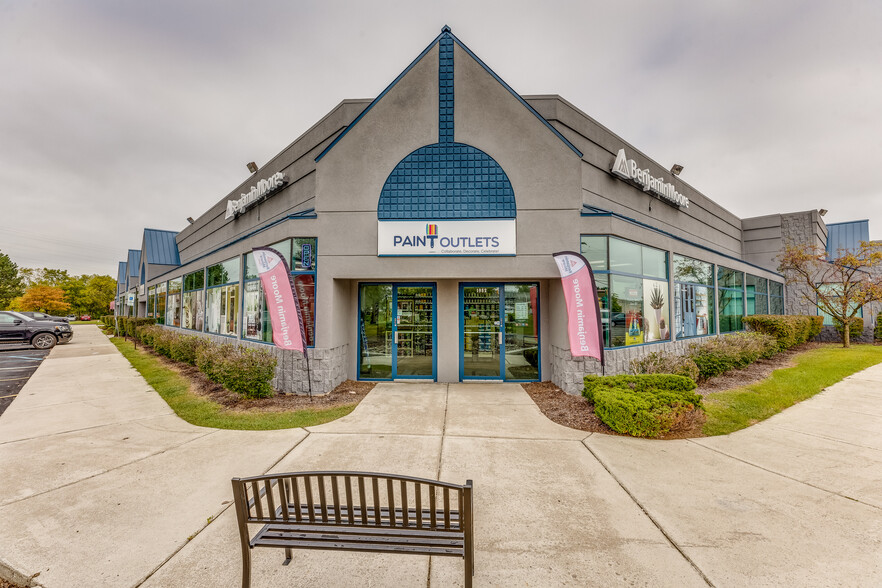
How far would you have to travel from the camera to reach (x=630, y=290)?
9156 mm

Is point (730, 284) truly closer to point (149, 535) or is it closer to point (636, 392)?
point (636, 392)

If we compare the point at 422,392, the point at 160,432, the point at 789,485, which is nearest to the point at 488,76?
the point at 422,392

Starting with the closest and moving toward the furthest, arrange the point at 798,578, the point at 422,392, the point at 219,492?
the point at 798,578 < the point at 219,492 < the point at 422,392

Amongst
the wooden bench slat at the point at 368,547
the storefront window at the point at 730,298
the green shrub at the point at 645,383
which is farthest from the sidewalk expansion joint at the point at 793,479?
the storefront window at the point at 730,298

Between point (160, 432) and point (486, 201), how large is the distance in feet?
26.0

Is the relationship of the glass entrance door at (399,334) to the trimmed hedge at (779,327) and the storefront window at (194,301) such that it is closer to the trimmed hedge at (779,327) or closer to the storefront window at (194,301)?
the storefront window at (194,301)

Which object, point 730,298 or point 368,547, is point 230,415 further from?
point 730,298

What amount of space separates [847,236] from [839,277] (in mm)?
6990

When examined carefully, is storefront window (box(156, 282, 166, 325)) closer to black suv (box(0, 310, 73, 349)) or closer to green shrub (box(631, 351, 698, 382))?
black suv (box(0, 310, 73, 349))

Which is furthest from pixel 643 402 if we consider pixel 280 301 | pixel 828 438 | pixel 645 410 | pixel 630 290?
pixel 280 301

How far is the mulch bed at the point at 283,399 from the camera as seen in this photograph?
7.37 m

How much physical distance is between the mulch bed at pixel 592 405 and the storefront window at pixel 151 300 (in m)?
26.8

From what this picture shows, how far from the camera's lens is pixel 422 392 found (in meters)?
8.45

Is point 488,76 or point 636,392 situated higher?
point 488,76
